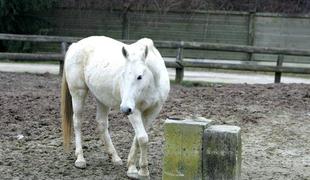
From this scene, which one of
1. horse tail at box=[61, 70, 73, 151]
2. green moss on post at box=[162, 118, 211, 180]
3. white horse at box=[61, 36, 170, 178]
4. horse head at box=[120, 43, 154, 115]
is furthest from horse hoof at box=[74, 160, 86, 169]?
green moss on post at box=[162, 118, 211, 180]

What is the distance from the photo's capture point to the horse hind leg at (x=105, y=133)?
6.55 metres

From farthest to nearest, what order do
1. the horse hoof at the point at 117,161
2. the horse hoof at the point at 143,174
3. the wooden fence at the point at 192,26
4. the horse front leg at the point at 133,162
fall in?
the wooden fence at the point at 192,26 → the horse hoof at the point at 117,161 → the horse front leg at the point at 133,162 → the horse hoof at the point at 143,174

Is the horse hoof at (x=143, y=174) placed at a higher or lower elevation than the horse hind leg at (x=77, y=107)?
lower

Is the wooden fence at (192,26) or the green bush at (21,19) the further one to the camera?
the wooden fence at (192,26)

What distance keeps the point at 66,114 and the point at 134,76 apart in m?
1.84

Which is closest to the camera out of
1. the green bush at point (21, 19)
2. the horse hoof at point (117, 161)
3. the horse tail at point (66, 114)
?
the horse hoof at point (117, 161)

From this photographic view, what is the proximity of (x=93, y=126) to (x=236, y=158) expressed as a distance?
13.6 ft

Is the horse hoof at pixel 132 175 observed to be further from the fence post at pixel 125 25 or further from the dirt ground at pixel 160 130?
the fence post at pixel 125 25

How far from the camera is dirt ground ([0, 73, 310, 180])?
20.7 ft

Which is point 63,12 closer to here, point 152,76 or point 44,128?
point 44,128

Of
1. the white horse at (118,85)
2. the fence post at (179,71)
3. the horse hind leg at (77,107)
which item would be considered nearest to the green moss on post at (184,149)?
the white horse at (118,85)

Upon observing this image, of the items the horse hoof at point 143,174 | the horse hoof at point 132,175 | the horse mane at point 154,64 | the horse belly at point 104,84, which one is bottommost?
the horse hoof at point 132,175

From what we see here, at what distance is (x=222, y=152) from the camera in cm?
459

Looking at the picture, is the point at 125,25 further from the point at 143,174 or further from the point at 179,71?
the point at 143,174
